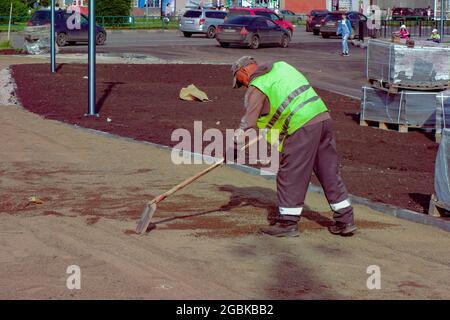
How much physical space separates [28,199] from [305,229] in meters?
3.16

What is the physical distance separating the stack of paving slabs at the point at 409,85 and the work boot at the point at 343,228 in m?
9.64

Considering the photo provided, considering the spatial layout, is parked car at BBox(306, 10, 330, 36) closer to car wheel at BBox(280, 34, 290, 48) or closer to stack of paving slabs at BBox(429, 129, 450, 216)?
car wheel at BBox(280, 34, 290, 48)

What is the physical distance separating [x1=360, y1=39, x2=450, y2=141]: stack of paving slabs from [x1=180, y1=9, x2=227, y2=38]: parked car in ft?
118

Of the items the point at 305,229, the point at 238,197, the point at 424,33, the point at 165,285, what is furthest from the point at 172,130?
the point at 424,33

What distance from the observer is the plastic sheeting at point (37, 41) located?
39.5m

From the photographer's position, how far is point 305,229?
399 inches

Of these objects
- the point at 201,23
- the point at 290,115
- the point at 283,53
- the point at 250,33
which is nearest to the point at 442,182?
the point at 290,115

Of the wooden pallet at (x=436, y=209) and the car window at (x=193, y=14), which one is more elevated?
the car window at (x=193, y=14)

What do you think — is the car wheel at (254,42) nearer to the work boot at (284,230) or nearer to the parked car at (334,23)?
the parked car at (334,23)

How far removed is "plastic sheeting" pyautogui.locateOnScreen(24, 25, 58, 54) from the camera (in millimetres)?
39500

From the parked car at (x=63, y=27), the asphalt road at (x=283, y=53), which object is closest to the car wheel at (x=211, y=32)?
the asphalt road at (x=283, y=53)

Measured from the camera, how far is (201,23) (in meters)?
55.5

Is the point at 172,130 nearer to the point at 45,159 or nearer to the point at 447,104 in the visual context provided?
the point at 45,159

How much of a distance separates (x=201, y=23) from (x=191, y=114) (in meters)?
35.7
